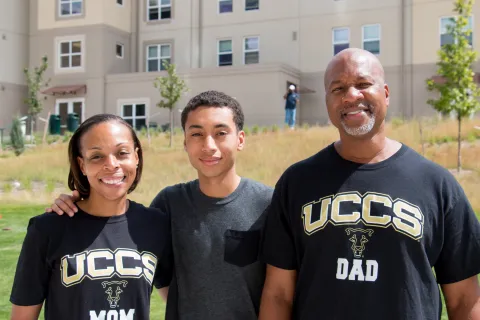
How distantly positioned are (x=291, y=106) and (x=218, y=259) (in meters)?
20.0

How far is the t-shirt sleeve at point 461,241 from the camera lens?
2264 mm

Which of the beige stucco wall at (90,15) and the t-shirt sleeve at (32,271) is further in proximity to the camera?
the beige stucco wall at (90,15)

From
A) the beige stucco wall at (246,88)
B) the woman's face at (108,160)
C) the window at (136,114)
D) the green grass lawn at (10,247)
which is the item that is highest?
the beige stucco wall at (246,88)

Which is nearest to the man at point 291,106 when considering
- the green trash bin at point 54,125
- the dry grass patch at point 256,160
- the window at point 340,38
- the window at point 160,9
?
the dry grass patch at point 256,160

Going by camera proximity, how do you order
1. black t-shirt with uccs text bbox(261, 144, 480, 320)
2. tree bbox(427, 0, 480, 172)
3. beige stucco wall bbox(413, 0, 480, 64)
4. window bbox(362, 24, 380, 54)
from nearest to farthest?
black t-shirt with uccs text bbox(261, 144, 480, 320)
tree bbox(427, 0, 480, 172)
beige stucco wall bbox(413, 0, 480, 64)
window bbox(362, 24, 380, 54)

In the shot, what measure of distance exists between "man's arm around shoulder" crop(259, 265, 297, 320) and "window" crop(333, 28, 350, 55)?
24795 mm

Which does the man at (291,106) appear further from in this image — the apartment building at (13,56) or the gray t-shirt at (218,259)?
the gray t-shirt at (218,259)

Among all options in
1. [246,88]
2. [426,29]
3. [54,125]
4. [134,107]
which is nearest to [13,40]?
[54,125]

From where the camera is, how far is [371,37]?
2584cm

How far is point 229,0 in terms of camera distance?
28.5 metres

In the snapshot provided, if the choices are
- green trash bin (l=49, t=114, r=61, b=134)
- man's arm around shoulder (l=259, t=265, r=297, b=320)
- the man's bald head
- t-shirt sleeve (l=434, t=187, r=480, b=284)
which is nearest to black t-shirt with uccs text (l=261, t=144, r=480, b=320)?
t-shirt sleeve (l=434, t=187, r=480, b=284)

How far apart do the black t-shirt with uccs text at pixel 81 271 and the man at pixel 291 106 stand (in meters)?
19.3

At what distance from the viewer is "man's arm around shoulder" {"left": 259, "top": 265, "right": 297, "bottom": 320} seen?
2471 mm

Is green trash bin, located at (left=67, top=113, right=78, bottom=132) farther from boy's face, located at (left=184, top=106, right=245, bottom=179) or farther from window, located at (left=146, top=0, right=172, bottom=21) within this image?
boy's face, located at (left=184, top=106, right=245, bottom=179)
